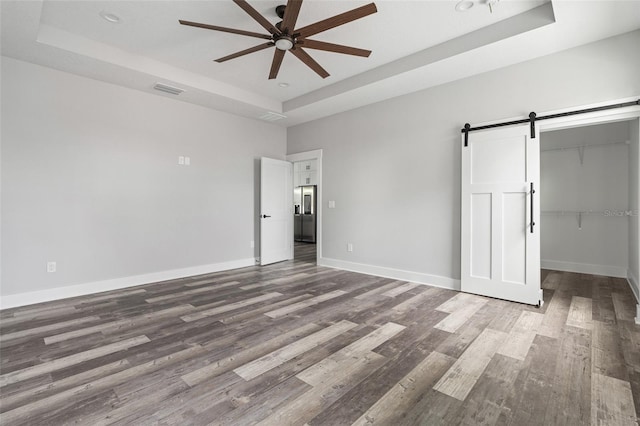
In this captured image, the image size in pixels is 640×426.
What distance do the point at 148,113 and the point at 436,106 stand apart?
4.14m

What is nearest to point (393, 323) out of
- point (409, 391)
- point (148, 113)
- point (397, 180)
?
point (409, 391)

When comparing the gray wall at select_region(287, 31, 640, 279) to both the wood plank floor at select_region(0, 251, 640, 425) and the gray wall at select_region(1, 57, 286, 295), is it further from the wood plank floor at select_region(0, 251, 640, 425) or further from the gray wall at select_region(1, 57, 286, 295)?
the gray wall at select_region(1, 57, 286, 295)

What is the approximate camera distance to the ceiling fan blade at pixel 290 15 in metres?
2.24

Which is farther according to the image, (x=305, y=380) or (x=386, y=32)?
(x=386, y=32)

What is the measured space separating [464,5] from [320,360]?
3297mm

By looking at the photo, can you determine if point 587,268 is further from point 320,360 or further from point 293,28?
point 293,28

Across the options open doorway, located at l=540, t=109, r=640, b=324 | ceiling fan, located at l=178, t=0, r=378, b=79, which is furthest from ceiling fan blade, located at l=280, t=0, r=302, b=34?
open doorway, located at l=540, t=109, r=640, b=324

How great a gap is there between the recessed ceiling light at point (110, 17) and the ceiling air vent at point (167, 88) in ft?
3.53

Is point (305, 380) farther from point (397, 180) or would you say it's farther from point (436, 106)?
point (436, 106)

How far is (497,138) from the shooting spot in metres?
3.64

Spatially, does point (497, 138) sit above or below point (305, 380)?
above

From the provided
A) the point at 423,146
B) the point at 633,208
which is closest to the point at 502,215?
the point at 423,146

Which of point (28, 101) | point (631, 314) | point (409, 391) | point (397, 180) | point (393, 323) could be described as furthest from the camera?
point (397, 180)

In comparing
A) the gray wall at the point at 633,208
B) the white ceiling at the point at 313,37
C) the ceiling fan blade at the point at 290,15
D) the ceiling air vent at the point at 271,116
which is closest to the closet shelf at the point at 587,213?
the gray wall at the point at 633,208
